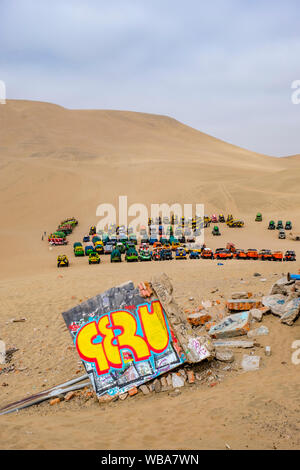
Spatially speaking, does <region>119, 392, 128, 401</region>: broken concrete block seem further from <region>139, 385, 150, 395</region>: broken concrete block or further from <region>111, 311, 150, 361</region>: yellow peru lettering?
<region>111, 311, 150, 361</region>: yellow peru lettering

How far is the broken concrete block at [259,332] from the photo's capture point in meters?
11.6

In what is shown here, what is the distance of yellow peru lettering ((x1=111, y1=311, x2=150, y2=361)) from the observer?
9.69 meters

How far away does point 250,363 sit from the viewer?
9.95m

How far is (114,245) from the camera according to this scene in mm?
38812

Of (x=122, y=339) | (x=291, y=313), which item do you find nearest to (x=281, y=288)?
(x=291, y=313)

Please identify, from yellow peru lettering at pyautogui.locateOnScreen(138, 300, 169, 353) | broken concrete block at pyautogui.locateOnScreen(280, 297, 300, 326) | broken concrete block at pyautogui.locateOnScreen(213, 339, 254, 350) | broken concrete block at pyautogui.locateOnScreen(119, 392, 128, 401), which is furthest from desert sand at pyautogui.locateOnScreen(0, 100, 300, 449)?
yellow peru lettering at pyautogui.locateOnScreen(138, 300, 169, 353)

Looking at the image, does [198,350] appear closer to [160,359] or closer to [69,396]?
[160,359]

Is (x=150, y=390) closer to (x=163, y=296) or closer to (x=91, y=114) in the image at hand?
(x=163, y=296)

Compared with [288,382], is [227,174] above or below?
above

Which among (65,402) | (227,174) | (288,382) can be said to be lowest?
(65,402)

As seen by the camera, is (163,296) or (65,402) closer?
(65,402)

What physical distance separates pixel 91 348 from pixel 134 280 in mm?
13029
